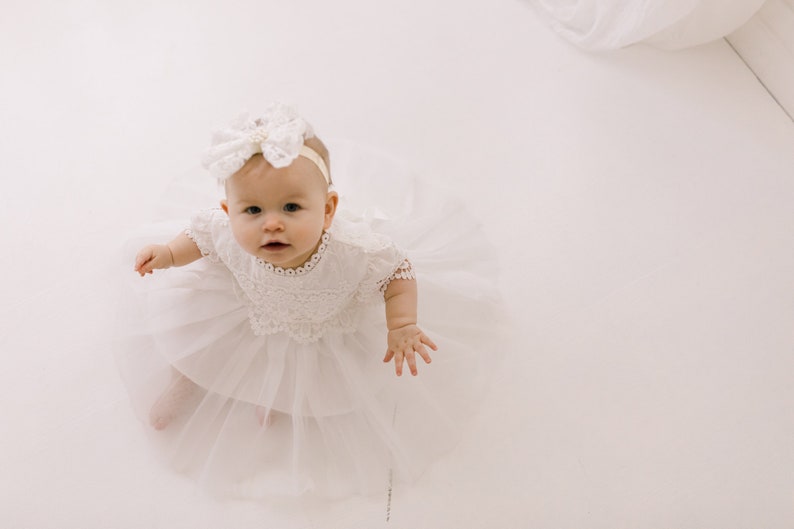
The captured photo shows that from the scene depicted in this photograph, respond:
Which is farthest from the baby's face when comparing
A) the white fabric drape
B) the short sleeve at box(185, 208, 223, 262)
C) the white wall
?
the white wall

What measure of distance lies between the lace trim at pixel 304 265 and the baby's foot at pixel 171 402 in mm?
255

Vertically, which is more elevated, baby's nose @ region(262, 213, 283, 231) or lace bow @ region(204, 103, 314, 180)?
lace bow @ region(204, 103, 314, 180)

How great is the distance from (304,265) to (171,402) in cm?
31

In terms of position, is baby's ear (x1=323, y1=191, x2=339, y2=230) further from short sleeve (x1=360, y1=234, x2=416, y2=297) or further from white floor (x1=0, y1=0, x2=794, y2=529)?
white floor (x1=0, y1=0, x2=794, y2=529)

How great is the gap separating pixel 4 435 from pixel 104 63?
0.76 m

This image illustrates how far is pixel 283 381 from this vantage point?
0.94 meters

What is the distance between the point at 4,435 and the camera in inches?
38.3

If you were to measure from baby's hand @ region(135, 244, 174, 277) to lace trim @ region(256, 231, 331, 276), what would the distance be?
0.46 feet

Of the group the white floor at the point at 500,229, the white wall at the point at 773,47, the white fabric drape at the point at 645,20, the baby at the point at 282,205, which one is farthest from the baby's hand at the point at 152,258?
the white wall at the point at 773,47

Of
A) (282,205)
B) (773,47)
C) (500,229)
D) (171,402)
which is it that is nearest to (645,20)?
(773,47)

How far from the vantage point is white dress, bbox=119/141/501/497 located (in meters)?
0.92

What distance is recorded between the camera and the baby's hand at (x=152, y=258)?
2.87 feet

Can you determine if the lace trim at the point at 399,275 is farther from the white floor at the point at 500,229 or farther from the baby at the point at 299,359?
the white floor at the point at 500,229

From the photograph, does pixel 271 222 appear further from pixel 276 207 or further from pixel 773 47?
pixel 773 47
